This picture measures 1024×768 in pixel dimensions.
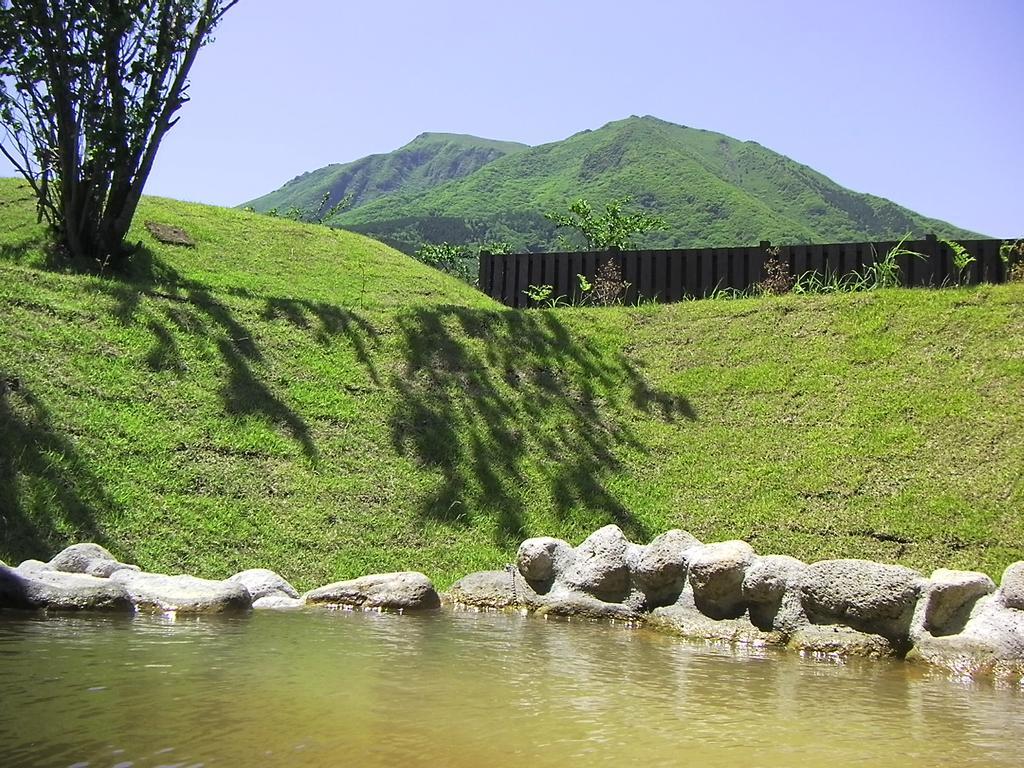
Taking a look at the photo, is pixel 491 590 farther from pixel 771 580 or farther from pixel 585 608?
pixel 771 580

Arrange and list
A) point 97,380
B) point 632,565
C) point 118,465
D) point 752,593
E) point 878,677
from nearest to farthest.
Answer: point 878,677
point 752,593
point 632,565
point 118,465
point 97,380

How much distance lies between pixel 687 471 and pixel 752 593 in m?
3.57

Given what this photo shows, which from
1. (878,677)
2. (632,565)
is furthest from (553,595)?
(878,677)

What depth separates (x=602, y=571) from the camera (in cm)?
841

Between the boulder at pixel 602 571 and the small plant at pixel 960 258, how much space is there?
8464mm

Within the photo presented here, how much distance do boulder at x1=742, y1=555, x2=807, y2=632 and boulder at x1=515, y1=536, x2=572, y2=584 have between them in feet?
5.33

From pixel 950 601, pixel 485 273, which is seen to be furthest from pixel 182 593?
pixel 485 273

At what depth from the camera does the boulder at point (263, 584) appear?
8.30m

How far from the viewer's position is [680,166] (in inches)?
4124

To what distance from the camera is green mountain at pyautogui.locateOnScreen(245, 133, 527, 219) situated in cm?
15412

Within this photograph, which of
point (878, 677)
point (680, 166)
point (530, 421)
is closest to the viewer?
point (878, 677)

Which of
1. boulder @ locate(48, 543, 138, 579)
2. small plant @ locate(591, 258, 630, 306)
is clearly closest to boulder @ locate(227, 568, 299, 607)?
boulder @ locate(48, 543, 138, 579)

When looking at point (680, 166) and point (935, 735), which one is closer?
point (935, 735)

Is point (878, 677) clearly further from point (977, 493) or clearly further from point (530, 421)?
point (530, 421)
